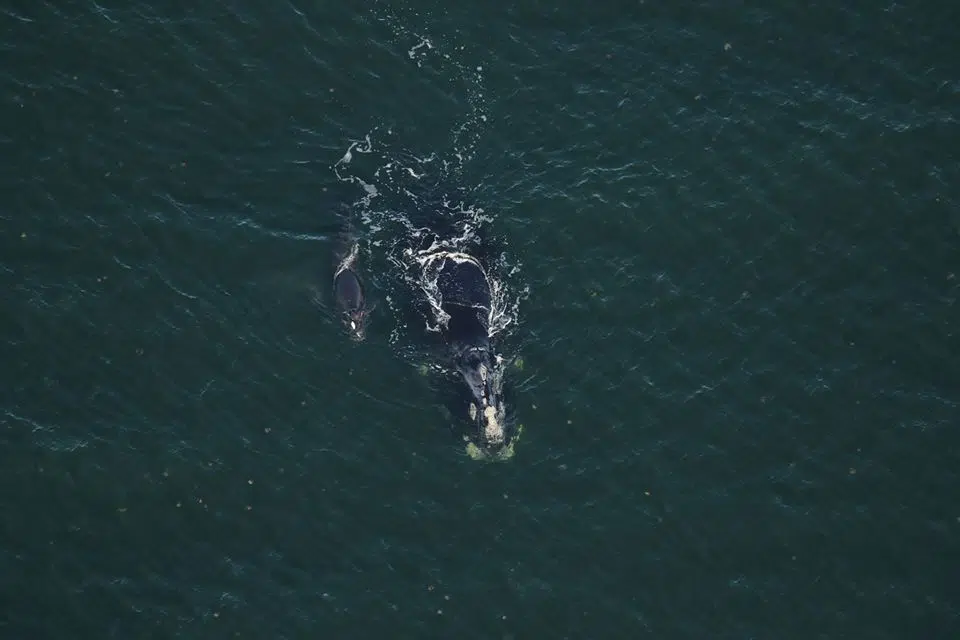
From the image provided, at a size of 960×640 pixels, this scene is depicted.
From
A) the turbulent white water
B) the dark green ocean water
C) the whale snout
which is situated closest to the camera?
the dark green ocean water

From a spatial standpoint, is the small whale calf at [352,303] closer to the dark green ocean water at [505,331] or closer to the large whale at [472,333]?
the dark green ocean water at [505,331]

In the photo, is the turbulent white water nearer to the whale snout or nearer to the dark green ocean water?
the dark green ocean water

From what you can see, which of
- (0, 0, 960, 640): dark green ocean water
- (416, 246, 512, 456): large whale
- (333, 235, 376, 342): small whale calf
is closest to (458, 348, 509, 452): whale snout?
(416, 246, 512, 456): large whale

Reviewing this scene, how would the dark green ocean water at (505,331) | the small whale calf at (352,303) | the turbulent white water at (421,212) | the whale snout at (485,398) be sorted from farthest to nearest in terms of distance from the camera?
the turbulent white water at (421,212) < the small whale calf at (352,303) < the whale snout at (485,398) < the dark green ocean water at (505,331)

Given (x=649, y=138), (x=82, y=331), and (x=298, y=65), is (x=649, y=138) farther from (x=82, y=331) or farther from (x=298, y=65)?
(x=82, y=331)

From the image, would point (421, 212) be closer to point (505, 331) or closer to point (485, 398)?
point (505, 331)

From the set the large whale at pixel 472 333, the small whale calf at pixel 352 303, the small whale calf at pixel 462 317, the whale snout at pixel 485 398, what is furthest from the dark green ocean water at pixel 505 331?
the large whale at pixel 472 333

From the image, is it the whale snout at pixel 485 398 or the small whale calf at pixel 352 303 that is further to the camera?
the small whale calf at pixel 352 303

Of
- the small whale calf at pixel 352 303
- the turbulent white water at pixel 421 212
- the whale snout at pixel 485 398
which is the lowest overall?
the whale snout at pixel 485 398

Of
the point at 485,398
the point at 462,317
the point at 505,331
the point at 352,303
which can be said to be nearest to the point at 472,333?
the point at 462,317
